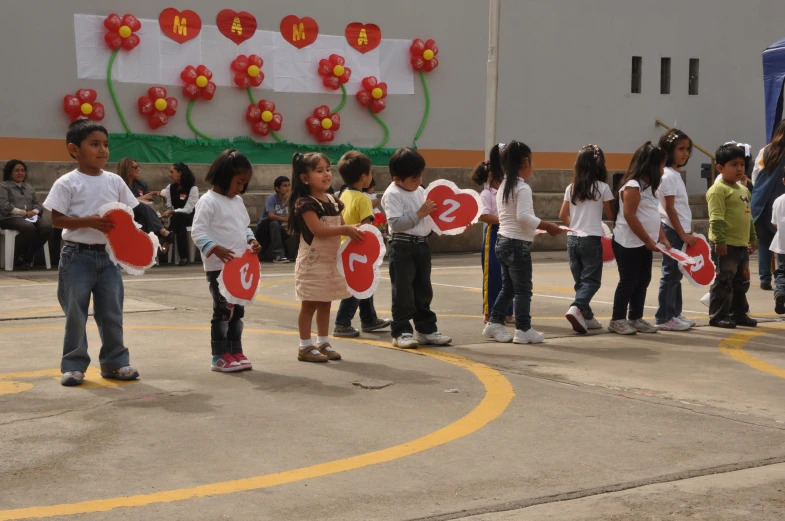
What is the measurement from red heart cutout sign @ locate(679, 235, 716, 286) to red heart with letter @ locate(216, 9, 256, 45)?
37.5 ft

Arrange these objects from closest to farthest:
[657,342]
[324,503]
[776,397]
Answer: [324,503] < [776,397] < [657,342]

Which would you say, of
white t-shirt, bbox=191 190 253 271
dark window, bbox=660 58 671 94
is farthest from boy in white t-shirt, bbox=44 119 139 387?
dark window, bbox=660 58 671 94

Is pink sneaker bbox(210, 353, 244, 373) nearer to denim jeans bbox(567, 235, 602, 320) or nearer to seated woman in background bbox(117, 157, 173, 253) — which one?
denim jeans bbox(567, 235, 602, 320)

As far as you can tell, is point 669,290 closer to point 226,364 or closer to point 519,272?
point 519,272

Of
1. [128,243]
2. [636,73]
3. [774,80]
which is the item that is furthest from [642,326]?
[636,73]

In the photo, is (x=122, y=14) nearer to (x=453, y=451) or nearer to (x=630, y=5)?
(x=630, y=5)

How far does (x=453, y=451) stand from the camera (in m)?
4.84

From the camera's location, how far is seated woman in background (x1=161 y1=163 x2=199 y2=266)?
16141mm

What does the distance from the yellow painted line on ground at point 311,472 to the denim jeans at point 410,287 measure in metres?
1.61

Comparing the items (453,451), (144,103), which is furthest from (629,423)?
(144,103)

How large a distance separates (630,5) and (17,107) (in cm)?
1302

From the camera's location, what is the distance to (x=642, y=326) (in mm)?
8922

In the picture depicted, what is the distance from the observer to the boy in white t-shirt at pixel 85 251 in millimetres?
6266

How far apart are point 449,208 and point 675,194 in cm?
224
